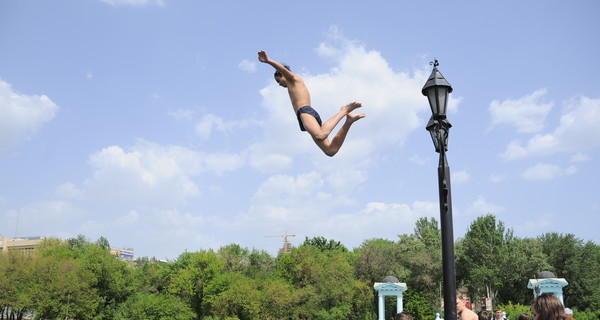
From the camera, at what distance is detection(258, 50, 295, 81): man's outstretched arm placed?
679cm

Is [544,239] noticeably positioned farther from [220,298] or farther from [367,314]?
[220,298]

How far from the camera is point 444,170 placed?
18.5 feet

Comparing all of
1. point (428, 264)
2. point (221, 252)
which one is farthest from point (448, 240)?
point (221, 252)

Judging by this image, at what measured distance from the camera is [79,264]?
165 ft

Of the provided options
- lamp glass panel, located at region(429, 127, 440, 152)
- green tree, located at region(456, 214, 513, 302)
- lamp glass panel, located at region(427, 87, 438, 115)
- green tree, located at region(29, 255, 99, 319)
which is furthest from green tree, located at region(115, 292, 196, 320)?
lamp glass panel, located at region(427, 87, 438, 115)

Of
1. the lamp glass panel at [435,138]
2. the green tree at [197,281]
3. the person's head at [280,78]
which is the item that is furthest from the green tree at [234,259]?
the lamp glass panel at [435,138]

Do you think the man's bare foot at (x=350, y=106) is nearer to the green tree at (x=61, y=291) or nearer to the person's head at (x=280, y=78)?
the person's head at (x=280, y=78)

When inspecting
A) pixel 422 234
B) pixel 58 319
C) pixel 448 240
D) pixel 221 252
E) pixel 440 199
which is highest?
pixel 422 234

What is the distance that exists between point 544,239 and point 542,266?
23.5ft

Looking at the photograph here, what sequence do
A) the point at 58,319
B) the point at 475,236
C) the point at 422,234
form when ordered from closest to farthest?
1. the point at 58,319
2. the point at 475,236
3. the point at 422,234

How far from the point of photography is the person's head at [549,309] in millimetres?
4762

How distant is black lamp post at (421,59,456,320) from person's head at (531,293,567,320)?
825 millimetres

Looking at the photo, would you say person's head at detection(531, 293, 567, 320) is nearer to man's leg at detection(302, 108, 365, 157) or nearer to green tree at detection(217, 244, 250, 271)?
Answer: man's leg at detection(302, 108, 365, 157)

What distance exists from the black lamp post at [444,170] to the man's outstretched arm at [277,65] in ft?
6.51
